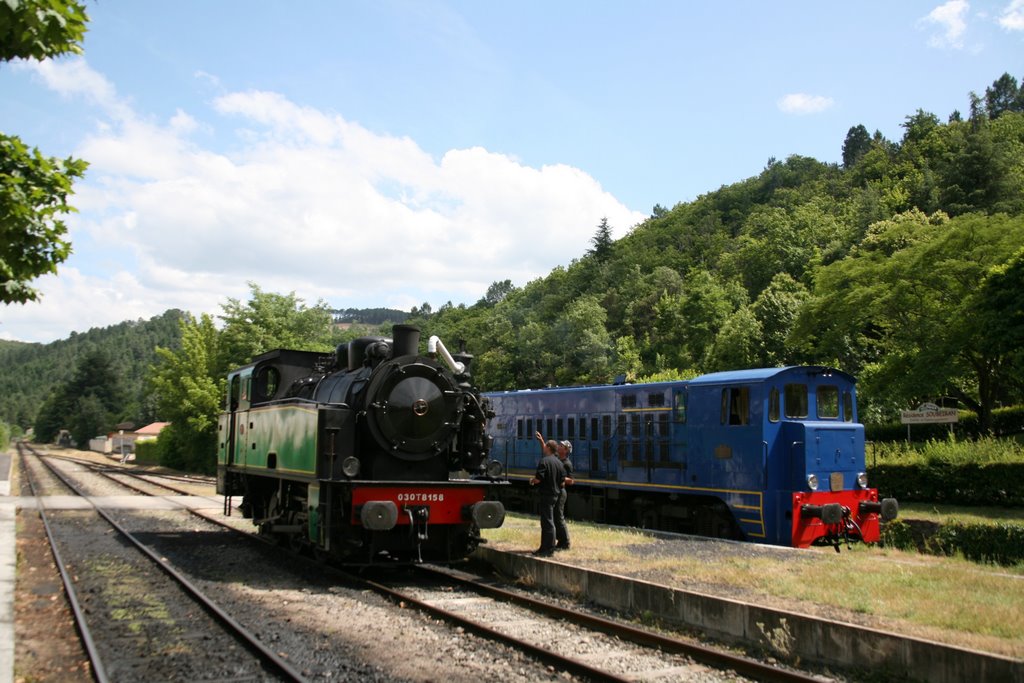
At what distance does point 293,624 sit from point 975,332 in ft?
75.4

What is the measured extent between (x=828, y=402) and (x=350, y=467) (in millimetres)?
9137

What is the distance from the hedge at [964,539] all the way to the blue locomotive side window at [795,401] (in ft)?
13.0

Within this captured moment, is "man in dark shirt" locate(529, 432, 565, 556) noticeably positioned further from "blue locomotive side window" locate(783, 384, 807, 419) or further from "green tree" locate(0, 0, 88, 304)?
"green tree" locate(0, 0, 88, 304)

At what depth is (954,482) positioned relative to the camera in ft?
72.0

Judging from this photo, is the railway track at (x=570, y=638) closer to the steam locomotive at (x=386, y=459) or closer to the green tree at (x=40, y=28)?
the steam locomotive at (x=386, y=459)

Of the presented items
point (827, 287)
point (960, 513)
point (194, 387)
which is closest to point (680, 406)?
point (960, 513)

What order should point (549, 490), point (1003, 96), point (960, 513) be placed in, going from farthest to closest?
point (1003, 96)
point (960, 513)
point (549, 490)

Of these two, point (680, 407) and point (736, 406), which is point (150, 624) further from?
point (680, 407)

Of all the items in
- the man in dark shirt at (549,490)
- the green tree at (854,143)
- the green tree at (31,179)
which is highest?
the green tree at (854,143)

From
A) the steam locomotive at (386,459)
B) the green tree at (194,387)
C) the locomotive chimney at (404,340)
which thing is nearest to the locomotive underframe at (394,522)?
the steam locomotive at (386,459)

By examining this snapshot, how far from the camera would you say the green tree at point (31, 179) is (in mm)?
5266

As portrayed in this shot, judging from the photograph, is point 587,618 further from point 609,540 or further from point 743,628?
point 609,540

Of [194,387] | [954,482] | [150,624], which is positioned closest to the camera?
[150,624]

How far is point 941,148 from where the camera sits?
75562 millimetres
